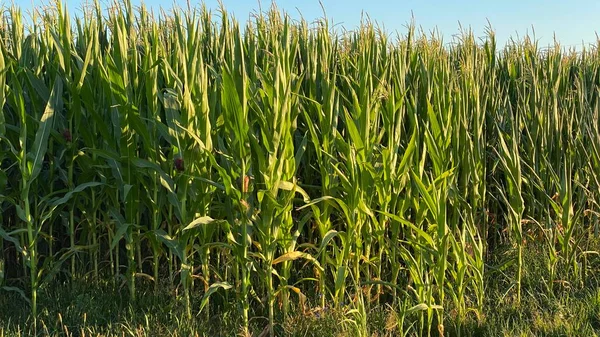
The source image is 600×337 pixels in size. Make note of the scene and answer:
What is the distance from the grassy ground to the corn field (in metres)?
0.07

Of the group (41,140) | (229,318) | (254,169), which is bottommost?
(229,318)

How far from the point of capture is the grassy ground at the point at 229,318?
9.55 feet

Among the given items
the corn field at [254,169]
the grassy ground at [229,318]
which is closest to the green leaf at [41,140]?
the corn field at [254,169]

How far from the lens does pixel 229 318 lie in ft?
10.0

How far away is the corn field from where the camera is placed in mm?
2809

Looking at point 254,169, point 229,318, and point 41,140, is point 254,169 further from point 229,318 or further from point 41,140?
point 41,140

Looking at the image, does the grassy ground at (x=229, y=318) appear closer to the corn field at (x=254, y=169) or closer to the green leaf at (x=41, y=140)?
the corn field at (x=254, y=169)

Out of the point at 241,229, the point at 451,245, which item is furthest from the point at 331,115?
the point at 451,245

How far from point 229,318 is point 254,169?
83cm

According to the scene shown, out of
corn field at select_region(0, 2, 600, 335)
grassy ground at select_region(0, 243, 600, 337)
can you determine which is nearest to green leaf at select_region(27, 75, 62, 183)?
corn field at select_region(0, 2, 600, 335)

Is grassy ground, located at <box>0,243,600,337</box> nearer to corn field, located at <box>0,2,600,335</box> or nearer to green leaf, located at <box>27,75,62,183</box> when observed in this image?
corn field, located at <box>0,2,600,335</box>

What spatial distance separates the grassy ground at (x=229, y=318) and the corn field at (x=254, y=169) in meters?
0.07

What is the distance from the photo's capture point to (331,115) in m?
2.95

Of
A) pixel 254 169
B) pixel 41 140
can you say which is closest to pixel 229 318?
pixel 254 169
